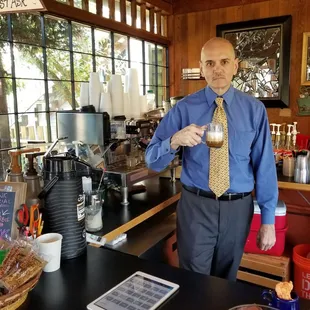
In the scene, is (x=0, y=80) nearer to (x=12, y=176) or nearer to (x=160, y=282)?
(x=12, y=176)

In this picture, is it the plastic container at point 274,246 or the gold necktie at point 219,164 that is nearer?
the gold necktie at point 219,164

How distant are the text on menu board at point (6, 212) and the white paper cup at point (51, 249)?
0.13m

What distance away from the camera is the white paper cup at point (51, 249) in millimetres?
1162

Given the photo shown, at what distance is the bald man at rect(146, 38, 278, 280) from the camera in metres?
1.76

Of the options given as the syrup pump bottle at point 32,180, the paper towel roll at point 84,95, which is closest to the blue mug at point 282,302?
the syrup pump bottle at point 32,180

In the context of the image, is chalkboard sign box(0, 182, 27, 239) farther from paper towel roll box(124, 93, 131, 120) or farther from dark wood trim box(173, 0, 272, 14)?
dark wood trim box(173, 0, 272, 14)

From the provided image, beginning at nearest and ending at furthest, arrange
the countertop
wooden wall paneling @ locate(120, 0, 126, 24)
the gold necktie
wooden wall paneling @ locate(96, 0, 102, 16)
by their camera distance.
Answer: the countertop
the gold necktie
wooden wall paneling @ locate(96, 0, 102, 16)
wooden wall paneling @ locate(120, 0, 126, 24)

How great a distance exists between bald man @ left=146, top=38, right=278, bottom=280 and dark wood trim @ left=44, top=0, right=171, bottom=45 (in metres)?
1.55

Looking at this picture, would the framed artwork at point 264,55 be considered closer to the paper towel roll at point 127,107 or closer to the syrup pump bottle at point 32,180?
the paper towel roll at point 127,107

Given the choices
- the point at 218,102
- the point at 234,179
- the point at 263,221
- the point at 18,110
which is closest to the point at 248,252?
the point at 263,221

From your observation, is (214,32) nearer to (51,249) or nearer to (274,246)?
(274,246)

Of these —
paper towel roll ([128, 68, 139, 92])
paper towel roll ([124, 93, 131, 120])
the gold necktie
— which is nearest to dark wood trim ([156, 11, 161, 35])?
paper towel roll ([128, 68, 139, 92])

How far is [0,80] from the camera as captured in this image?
2631mm

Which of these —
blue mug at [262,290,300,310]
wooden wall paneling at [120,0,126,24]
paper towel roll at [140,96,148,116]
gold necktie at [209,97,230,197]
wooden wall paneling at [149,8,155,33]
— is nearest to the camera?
blue mug at [262,290,300,310]
